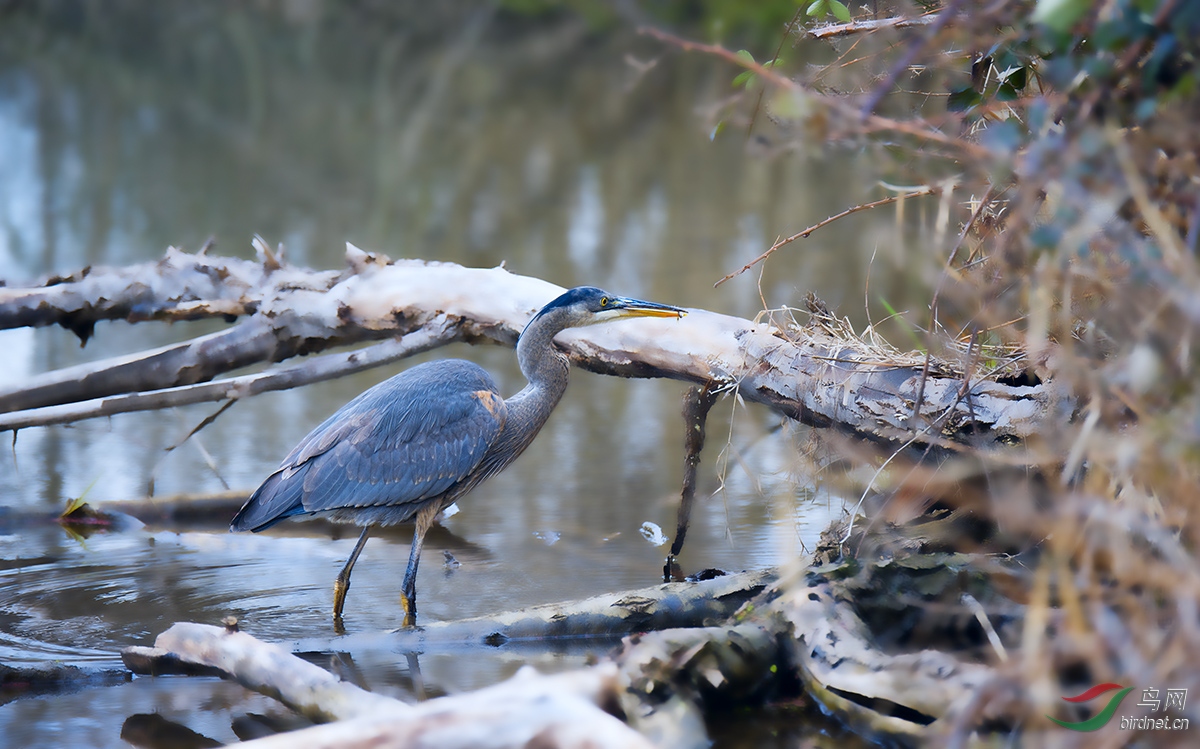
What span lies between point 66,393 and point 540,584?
2265 mm

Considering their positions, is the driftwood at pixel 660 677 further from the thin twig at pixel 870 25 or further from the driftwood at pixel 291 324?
the thin twig at pixel 870 25

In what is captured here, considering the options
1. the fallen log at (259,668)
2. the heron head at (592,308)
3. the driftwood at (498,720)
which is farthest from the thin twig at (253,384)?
the driftwood at (498,720)

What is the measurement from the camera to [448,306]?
4.99 m

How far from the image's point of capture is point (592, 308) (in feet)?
15.1

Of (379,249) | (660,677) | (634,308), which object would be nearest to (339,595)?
(634,308)

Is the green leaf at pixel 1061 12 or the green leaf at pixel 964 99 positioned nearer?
the green leaf at pixel 1061 12

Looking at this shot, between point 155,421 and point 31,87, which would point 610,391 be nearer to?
point 155,421

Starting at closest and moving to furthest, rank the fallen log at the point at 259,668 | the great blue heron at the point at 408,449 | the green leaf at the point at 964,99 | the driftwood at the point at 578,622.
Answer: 1. the fallen log at the point at 259,668
2. the green leaf at the point at 964,99
3. the driftwood at the point at 578,622
4. the great blue heron at the point at 408,449

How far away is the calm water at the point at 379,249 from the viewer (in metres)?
4.37

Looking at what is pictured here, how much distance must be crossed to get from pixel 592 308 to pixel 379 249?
768 centimetres

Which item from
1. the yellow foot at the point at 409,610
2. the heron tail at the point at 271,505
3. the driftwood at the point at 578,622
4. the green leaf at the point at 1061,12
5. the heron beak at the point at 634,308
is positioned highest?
the green leaf at the point at 1061,12

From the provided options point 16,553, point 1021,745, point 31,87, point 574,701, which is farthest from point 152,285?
point 31,87

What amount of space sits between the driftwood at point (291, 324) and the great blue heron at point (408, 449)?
0.60ft

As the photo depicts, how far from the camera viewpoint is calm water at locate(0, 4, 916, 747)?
4.37 metres
